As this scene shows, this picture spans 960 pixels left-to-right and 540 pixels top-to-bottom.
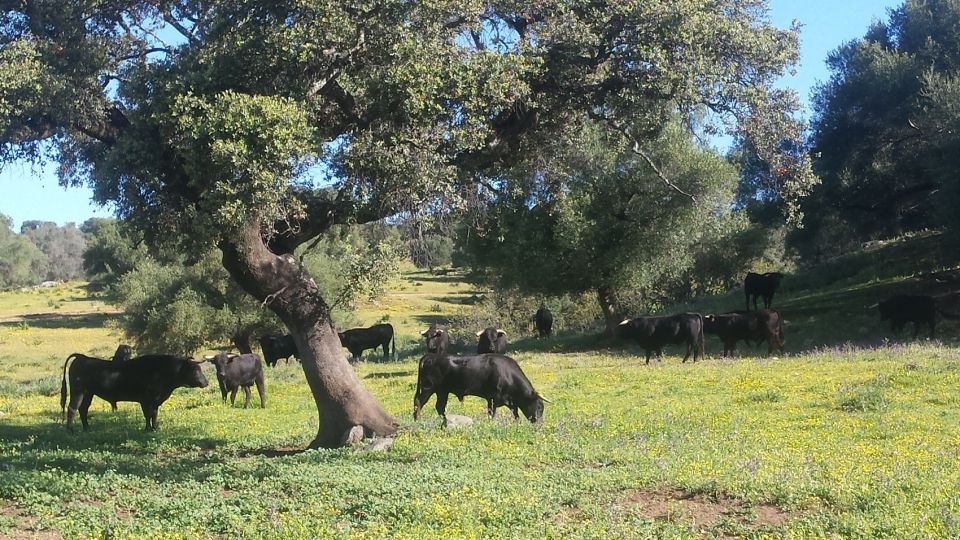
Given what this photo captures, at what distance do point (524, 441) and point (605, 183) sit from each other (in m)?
21.2

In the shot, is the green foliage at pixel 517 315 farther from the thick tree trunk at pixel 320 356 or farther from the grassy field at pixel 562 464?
the thick tree trunk at pixel 320 356

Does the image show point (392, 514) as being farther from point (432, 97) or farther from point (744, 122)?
point (744, 122)

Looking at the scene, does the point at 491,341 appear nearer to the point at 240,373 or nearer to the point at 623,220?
the point at 623,220

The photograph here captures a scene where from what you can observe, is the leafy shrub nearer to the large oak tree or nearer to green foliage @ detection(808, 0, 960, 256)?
the large oak tree

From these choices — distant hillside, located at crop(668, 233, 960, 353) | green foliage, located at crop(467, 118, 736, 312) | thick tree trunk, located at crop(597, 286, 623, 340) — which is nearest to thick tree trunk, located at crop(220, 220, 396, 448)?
distant hillside, located at crop(668, 233, 960, 353)

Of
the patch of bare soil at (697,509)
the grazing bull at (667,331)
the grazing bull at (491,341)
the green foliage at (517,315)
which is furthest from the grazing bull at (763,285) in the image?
the patch of bare soil at (697,509)

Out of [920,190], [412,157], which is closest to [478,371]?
[412,157]

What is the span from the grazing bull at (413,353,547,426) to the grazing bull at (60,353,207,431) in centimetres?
560

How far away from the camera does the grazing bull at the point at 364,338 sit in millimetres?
35812

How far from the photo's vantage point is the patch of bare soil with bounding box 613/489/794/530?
8.70 metres

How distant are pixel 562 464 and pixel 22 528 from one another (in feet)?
20.8

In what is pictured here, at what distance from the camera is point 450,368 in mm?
16094

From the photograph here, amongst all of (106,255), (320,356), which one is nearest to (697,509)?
(320,356)

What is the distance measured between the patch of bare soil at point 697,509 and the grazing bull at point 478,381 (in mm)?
6069
